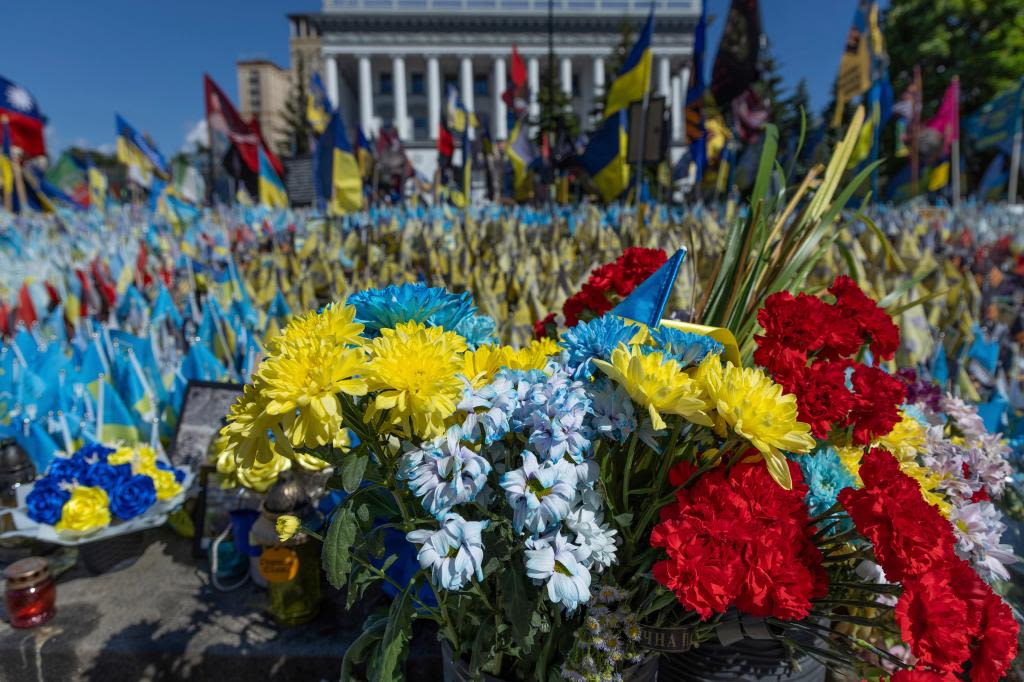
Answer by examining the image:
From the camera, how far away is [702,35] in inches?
336

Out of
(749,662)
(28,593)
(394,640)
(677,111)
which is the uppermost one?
(677,111)

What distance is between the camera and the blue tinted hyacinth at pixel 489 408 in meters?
0.73

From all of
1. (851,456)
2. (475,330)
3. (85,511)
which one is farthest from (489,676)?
(85,511)

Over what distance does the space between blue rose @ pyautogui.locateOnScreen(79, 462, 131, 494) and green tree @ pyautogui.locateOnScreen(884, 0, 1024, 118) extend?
1246 inches

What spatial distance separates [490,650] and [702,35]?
9.47 m

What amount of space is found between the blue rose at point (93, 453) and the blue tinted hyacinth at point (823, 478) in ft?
6.87

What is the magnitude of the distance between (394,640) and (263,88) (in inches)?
3656

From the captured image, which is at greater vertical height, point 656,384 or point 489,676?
point 656,384

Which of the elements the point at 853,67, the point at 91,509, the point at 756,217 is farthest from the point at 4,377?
the point at 853,67

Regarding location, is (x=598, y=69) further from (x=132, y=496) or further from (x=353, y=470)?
(x=353, y=470)

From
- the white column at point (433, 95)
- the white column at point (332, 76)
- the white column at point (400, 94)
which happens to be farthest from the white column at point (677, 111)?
the white column at point (332, 76)

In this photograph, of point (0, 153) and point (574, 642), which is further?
point (0, 153)

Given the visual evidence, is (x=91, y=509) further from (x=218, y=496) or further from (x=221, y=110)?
(x=221, y=110)

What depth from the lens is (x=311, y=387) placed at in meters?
0.68
